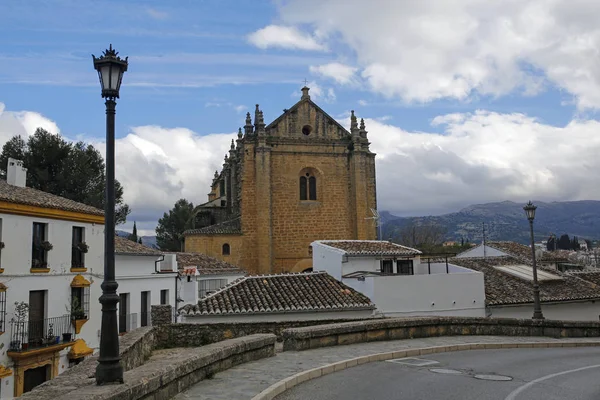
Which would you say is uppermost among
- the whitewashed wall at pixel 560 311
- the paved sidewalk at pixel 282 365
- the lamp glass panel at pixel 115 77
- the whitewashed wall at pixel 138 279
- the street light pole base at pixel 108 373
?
the lamp glass panel at pixel 115 77

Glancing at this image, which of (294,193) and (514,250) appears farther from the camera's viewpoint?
(294,193)

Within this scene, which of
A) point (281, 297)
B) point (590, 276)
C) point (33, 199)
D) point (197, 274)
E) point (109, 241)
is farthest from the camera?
point (590, 276)

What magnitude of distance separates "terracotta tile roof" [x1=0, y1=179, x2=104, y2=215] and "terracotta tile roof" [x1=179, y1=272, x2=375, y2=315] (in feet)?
20.5

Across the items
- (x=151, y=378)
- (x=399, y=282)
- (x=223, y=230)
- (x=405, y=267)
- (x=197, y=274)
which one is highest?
(x=223, y=230)

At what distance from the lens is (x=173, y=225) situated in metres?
66.8

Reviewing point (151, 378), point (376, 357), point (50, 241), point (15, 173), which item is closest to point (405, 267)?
point (376, 357)

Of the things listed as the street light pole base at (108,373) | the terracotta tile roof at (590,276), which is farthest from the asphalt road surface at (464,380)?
the terracotta tile roof at (590,276)

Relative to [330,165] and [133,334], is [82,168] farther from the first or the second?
[133,334]

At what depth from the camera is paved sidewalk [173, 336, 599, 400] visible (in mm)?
8073

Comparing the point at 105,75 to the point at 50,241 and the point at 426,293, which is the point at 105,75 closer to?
the point at 50,241

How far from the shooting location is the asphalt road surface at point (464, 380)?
8898 millimetres

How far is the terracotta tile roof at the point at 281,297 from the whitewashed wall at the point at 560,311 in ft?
22.3

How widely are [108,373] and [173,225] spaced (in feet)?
203

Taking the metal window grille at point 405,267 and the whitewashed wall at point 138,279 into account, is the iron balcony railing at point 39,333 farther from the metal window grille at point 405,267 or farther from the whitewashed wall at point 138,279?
the metal window grille at point 405,267
